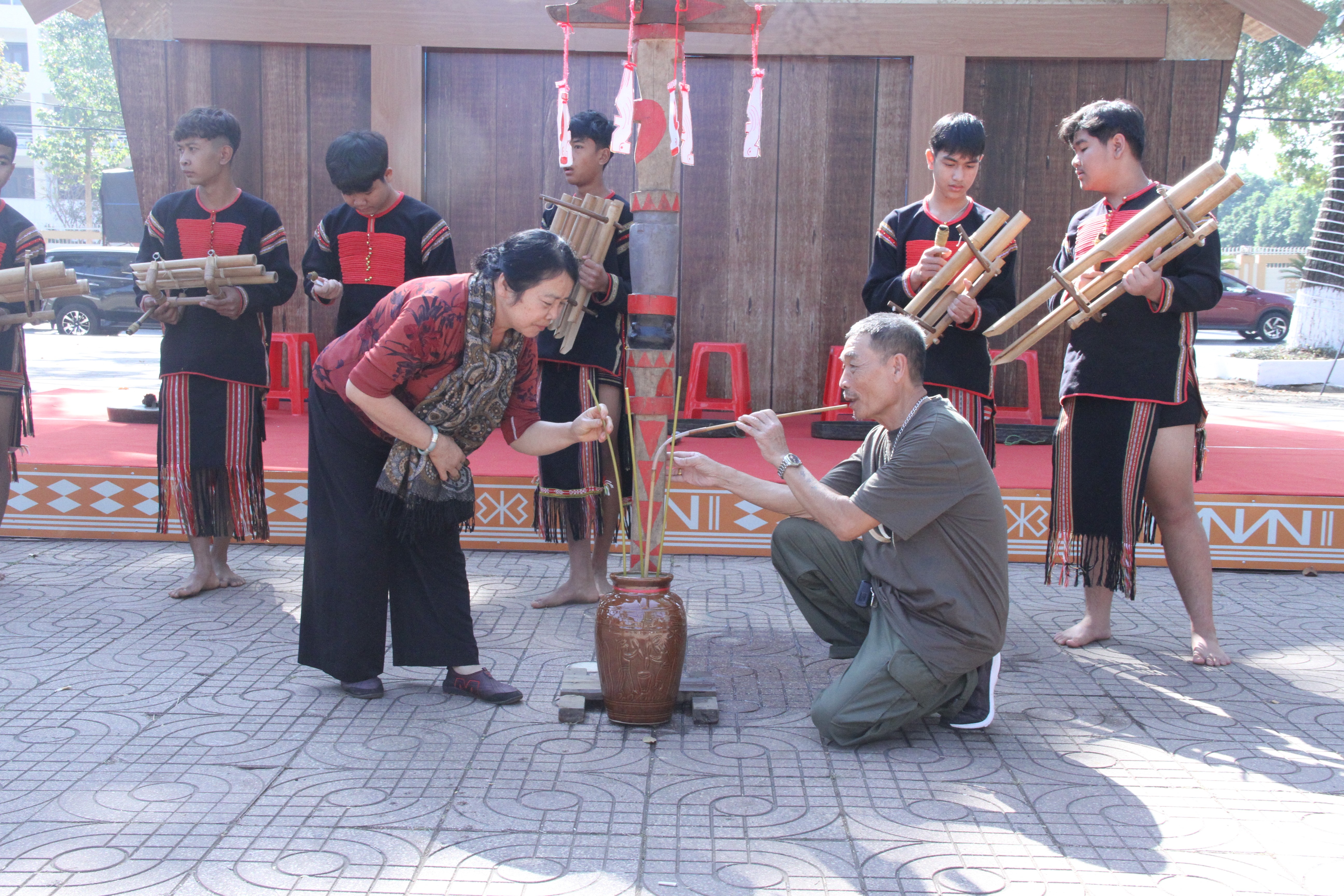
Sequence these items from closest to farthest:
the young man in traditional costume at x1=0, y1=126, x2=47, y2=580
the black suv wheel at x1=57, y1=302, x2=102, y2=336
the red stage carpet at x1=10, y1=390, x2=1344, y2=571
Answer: the young man in traditional costume at x1=0, y1=126, x2=47, y2=580 → the red stage carpet at x1=10, y1=390, x2=1344, y2=571 → the black suv wheel at x1=57, y1=302, x2=102, y2=336

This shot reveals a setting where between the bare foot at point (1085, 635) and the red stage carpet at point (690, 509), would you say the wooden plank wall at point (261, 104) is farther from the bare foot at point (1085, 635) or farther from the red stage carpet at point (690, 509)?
the bare foot at point (1085, 635)

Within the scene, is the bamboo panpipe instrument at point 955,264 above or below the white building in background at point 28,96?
below

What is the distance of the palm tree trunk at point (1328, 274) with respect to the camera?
45.0 feet

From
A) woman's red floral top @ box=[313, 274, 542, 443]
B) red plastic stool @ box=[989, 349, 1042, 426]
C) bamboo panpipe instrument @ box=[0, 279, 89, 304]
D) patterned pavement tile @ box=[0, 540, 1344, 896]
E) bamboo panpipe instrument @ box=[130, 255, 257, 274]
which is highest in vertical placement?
bamboo panpipe instrument @ box=[130, 255, 257, 274]

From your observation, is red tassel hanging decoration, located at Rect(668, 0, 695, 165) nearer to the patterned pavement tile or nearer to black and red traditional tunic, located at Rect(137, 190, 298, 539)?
the patterned pavement tile

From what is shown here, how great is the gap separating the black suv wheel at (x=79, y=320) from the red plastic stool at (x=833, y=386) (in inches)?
650

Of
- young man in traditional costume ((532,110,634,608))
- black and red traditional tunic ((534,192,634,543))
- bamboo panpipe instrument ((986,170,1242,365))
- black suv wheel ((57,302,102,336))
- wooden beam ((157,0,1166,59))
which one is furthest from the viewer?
black suv wheel ((57,302,102,336))

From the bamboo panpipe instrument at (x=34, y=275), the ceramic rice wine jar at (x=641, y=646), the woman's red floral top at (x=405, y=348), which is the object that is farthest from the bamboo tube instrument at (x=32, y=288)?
the ceramic rice wine jar at (x=641, y=646)

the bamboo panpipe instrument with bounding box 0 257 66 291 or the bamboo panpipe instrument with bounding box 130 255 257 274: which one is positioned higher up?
the bamboo panpipe instrument with bounding box 130 255 257 274

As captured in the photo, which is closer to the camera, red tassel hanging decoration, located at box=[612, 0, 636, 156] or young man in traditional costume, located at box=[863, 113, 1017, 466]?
red tassel hanging decoration, located at box=[612, 0, 636, 156]

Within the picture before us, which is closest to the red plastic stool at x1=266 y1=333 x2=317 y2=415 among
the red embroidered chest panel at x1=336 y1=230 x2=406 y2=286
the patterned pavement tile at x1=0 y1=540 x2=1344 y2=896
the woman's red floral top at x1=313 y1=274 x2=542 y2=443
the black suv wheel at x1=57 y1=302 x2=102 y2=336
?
the red embroidered chest panel at x1=336 y1=230 x2=406 y2=286

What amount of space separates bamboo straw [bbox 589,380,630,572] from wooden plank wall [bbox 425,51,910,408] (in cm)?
235

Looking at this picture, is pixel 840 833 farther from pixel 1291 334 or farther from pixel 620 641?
pixel 1291 334

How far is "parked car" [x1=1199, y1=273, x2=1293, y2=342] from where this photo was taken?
20.6 meters
